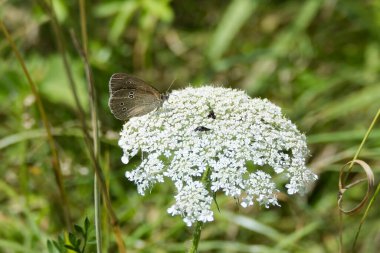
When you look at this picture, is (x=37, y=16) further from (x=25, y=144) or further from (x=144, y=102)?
(x=144, y=102)

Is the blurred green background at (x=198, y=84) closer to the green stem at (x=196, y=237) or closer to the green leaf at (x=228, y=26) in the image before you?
the green leaf at (x=228, y=26)

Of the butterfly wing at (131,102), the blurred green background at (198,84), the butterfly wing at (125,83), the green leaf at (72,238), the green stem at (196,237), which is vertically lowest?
the green leaf at (72,238)

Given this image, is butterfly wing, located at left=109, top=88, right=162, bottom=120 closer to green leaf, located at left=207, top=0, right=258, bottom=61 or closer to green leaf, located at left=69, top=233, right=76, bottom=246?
green leaf, located at left=69, top=233, right=76, bottom=246

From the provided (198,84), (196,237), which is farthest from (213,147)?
(198,84)

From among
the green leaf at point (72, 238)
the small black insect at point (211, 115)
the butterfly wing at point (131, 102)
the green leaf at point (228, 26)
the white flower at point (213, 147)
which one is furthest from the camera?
the green leaf at point (228, 26)

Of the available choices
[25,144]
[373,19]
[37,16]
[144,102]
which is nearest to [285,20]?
[373,19]

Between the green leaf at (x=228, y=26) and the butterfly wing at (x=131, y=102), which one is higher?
the green leaf at (x=228, y=26)

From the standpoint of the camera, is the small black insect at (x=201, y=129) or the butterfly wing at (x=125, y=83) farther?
the butterfly wing at (x=125, y=83)

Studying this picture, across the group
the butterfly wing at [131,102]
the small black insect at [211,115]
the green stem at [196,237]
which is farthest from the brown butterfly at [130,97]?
the green stem at [196,237]
